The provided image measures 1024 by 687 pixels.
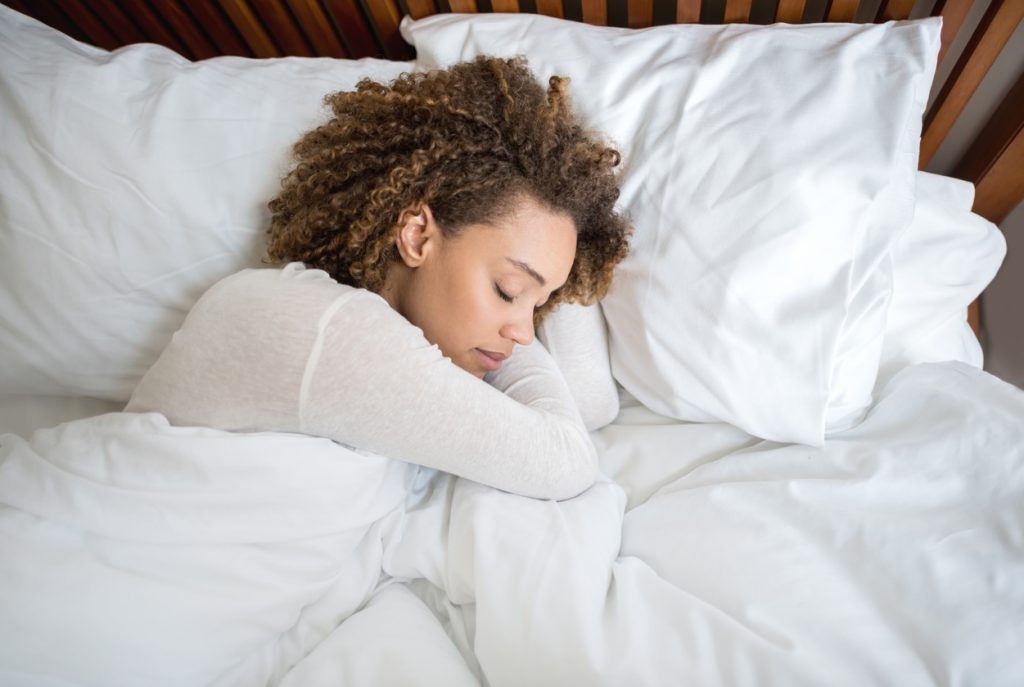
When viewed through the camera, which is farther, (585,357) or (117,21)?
(117,21)

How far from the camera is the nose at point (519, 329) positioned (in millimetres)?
954

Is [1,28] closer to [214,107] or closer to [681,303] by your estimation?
[214,107]

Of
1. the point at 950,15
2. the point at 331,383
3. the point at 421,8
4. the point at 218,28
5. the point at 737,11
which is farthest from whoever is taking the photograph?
the point at 218,28

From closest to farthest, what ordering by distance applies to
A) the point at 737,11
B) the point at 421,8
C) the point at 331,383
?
the point at 331,383, the point at 737,11, the point at 421,8

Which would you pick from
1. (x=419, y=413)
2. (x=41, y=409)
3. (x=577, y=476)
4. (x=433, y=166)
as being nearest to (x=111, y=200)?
(x=41, y=409)

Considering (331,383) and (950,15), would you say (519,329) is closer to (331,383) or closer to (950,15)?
(331,383)

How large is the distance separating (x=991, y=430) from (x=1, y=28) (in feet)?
5.55

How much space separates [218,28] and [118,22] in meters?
0.25

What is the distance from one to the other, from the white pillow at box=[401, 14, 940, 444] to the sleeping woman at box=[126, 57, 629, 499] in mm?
98

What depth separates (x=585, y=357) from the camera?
1.13 metres

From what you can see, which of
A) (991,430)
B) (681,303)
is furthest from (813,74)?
(991,430)

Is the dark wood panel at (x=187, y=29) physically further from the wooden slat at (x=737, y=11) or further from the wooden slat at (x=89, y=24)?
the wooden slat at (x=737, y=11)

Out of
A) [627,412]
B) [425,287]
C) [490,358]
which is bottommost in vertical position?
[627,412]

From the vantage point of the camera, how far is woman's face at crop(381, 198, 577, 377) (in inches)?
36.3
